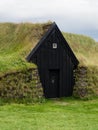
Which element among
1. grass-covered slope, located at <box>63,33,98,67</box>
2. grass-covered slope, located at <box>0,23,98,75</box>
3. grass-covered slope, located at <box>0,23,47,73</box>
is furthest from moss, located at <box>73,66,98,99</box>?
grass-covered slope, located at <box>63,33,98,67</box>

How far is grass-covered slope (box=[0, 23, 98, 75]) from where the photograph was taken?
27.0 metres

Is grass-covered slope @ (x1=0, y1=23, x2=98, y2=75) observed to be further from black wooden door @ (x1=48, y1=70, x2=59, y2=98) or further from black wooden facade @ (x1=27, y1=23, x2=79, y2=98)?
black wooden door @ (x1=48, y1=70, x2=59, y2=98)

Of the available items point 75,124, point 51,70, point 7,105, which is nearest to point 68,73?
point 51,70

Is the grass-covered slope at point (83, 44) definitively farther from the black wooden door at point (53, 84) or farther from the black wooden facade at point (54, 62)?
the black wooden door at point (53, 84)

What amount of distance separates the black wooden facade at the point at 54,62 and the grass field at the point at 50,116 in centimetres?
256

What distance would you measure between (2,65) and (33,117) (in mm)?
7489

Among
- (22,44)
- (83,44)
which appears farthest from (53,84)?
(83,44)

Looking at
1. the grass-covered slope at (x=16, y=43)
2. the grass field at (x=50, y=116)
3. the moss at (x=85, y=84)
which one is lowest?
the grass field at (x=50, y=116)

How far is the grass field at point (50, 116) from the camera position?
17.3 metres

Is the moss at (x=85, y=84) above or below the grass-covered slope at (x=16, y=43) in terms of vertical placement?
below

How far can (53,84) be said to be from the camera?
97.1 ft

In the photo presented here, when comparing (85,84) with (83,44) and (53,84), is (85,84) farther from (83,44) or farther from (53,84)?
(83,44)

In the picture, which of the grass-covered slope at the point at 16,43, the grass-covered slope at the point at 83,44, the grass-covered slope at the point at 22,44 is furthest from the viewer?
the grass-covered slope at the point at 83,44

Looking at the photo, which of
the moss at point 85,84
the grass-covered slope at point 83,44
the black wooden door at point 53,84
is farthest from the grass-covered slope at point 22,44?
the black wooden door at point 53,84
